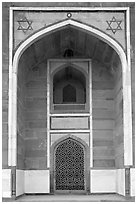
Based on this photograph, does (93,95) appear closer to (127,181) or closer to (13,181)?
(127,181)

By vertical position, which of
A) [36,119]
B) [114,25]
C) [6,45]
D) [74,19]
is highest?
[74,19]

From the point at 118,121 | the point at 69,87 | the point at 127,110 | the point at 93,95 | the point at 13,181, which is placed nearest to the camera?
the point at 13,181

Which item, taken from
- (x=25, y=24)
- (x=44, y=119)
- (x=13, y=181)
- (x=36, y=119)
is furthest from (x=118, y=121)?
(x=25, y=24)

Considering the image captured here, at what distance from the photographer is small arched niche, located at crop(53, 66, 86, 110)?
1202 cm

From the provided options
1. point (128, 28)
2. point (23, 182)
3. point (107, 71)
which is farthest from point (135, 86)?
point (23, 182)

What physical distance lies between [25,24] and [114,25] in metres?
2.10

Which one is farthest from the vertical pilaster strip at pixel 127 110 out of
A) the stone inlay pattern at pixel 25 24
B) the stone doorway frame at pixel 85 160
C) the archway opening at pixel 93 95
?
the stone inlay pattern at pixel 25 24

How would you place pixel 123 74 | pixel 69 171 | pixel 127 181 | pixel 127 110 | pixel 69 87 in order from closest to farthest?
pixel 127 181 → pixel 127 110 → pixel 123 74 → pixel 69 171 → pixel 69 87

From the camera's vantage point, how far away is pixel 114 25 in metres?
10.1

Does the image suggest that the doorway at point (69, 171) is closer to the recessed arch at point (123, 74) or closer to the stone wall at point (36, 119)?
the stone wall at point (36, 119)

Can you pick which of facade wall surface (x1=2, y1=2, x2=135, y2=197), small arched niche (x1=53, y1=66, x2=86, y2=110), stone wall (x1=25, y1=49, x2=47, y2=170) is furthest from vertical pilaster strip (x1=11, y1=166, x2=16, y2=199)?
small arched niche (x1=53, y1=66, x2=86, y2=110)

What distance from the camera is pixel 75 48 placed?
38.6 ft

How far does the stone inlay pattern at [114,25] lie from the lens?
10125mm

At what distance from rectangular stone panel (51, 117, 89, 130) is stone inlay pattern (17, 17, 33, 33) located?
271 centimetres
